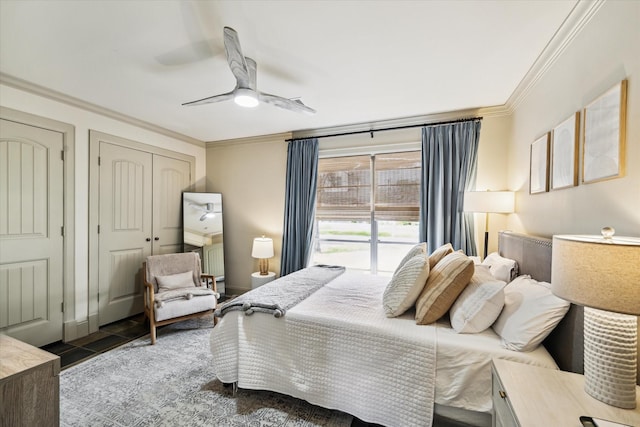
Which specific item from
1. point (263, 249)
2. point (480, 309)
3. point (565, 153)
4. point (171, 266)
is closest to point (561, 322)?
point (480, 309)

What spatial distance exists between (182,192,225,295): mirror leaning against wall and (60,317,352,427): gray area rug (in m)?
1.67

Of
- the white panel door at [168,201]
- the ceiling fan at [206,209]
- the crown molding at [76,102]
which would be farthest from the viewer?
the ceiling fan at [206,209]

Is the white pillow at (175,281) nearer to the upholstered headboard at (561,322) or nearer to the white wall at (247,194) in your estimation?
the white wall at (247,194)

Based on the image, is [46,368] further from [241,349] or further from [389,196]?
[389,196]

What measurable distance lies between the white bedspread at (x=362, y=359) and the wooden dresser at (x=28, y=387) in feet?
2.81

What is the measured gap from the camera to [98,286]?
3143 millimetres

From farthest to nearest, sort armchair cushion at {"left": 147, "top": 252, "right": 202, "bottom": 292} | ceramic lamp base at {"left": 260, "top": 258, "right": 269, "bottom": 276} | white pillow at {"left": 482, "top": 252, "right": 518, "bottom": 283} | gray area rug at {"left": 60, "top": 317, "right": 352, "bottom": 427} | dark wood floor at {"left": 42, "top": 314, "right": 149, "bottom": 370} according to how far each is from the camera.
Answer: ceramic lamp base at {"left": 260, "top": 258, "right": 269, "bottom": 276} < armchair cushion at {"left": 147, "top": 252, "right": 202, "bottom": 292} < dark wood floor at {"left": 42, "top": 314, "right": 149, "bottom": 370} < white pillow at {"left": 482, "top": 252, "right": 518, "bottom": 283} < gray area rug at {"left": 60, "top": 317, "right": 352, "bottom": 427}

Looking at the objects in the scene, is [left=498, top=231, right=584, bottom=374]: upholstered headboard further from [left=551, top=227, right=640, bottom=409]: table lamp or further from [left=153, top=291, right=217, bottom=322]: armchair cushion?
[left=153, top=291, right=217, bottom=322]: armchair cushion

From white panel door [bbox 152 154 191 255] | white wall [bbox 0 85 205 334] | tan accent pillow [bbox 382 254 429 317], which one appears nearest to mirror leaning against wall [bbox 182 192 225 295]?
white panel door [bbox 152 154 191 255]

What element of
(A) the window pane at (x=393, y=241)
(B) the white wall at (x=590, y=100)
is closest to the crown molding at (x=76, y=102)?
(A) the window pane at (x=393, y=241)

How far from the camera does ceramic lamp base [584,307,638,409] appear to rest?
3.06 feet

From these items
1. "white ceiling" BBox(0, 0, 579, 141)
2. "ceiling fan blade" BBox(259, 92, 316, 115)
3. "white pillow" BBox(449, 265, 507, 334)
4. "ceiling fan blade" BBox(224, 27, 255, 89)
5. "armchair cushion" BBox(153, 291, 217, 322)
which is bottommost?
"armchair cushion" BBox(153, 291, 217, 322)

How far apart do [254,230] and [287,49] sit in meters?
2.90

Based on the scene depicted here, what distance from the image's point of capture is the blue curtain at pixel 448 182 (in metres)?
3.13
